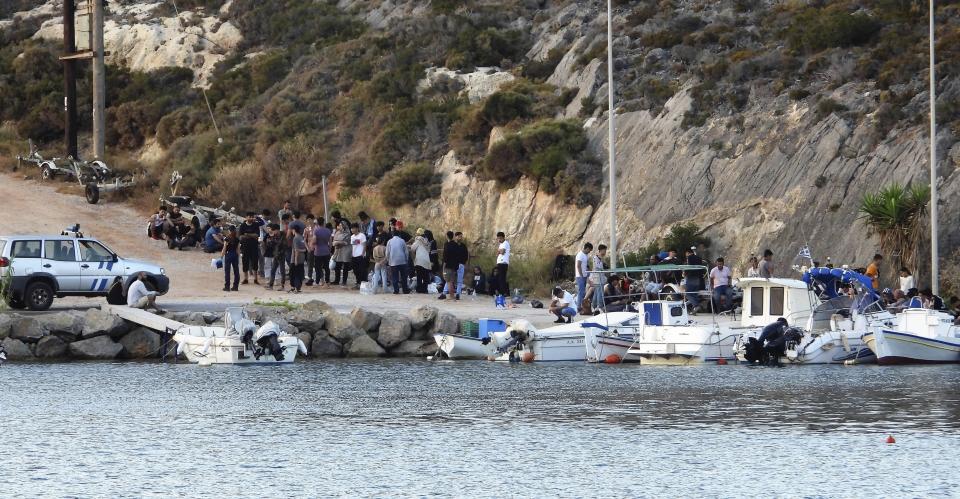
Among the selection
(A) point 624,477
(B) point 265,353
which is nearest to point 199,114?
(B) point 265,353

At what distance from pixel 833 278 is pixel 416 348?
9.28m

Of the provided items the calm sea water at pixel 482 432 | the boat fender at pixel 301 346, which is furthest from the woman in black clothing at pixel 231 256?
the calm sea water at pixel 482 432

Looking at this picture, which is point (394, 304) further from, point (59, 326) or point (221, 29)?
point (221, 29)

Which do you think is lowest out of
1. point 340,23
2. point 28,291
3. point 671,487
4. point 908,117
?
point 671,487

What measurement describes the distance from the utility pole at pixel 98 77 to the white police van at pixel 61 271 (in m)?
21.1

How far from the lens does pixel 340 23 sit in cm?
6825

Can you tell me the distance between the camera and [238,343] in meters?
31.6

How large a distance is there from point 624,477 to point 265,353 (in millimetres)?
14778

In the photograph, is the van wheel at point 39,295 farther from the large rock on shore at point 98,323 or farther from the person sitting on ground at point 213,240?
the person sitting on ground at point 213,240

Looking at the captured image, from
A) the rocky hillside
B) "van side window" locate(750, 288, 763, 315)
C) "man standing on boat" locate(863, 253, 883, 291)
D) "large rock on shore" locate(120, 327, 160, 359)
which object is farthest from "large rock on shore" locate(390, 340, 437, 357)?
the rocky hillside

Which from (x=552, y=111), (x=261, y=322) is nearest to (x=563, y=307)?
(x=261, y=322)

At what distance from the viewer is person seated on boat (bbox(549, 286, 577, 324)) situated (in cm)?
3400

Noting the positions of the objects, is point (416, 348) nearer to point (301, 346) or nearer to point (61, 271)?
point (301, 346)

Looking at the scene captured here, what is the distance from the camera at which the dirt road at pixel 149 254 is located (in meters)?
36.4
